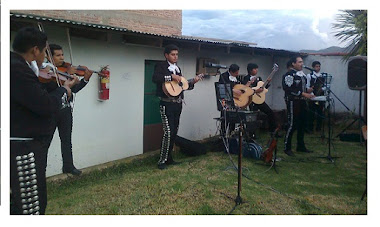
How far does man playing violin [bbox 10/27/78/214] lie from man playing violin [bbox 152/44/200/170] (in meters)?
2.27

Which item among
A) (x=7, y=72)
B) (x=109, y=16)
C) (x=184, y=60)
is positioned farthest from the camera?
(x=109, y=16)

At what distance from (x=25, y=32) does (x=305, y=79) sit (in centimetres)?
505

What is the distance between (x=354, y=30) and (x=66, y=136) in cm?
532

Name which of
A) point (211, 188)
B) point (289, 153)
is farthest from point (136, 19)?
point (211, 188)

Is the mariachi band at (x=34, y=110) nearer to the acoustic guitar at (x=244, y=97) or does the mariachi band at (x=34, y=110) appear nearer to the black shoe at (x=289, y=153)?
the acoustic guitar at (x=244, y=97)

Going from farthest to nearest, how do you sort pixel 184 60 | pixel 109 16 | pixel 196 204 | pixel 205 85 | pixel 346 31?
1. pixel 109 16
2. pixel 205 85
3. pixel 184 60
4. pixel 346 31
5. pixel 196 204

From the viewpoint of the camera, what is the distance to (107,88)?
4.95 m

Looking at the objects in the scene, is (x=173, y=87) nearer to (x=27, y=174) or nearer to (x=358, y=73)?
(x=358, y=73)

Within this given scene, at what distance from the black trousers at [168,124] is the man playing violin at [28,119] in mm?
2394

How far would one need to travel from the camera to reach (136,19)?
854 centimetres

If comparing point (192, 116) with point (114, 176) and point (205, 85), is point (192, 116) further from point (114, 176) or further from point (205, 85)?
point (114, 176)

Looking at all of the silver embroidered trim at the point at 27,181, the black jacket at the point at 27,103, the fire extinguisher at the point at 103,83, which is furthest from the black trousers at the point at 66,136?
the silver embroidered trim at the point at 27,181

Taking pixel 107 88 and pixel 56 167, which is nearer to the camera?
pixel 56 167

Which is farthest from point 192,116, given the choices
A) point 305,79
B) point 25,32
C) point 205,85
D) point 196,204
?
point 25,32
